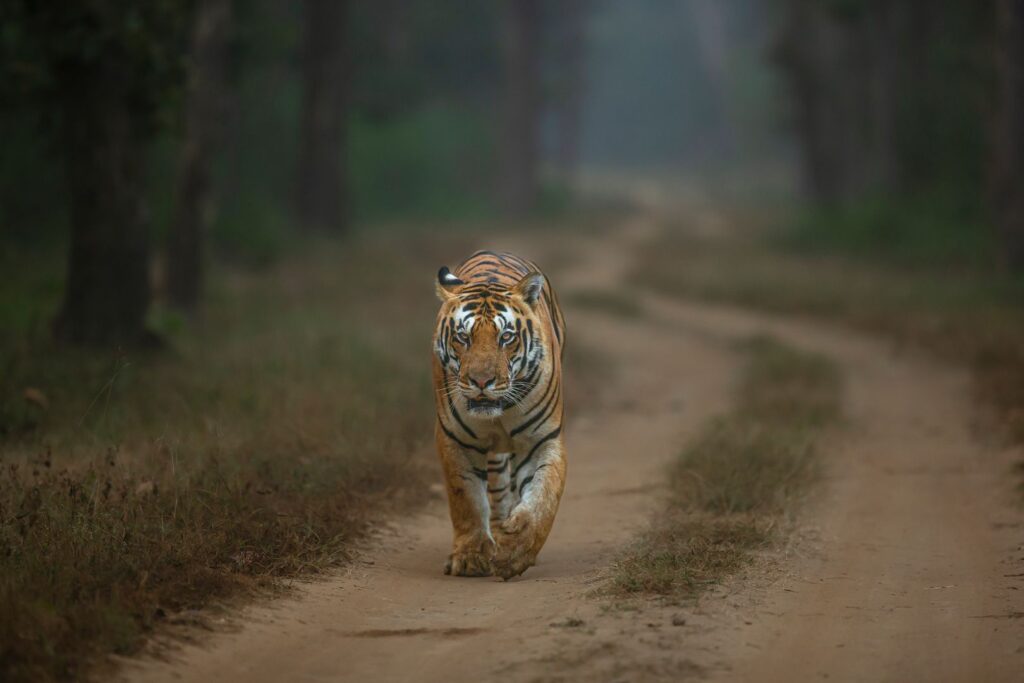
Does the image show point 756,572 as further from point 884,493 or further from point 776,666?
point 884,493

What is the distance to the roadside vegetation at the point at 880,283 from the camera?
1305cm

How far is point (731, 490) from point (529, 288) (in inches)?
76.2

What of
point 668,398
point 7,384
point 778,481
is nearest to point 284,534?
point 778,481

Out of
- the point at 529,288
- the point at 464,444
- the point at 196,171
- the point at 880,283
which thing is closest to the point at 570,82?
the point at 880,283

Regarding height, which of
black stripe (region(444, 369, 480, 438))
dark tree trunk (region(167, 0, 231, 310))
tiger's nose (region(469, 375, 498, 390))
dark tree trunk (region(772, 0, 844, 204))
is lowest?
black stripe (region(444, 369, 480, 438))

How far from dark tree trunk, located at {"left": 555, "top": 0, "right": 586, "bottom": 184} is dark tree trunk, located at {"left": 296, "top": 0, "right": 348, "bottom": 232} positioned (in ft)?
68.9

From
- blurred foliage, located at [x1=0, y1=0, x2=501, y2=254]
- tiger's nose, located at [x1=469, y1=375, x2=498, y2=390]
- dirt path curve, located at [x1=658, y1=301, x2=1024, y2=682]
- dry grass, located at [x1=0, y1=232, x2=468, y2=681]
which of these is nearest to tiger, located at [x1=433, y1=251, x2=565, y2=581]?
tiger's nose, located at [x1=469, y1=375, x2=498, y2=390]

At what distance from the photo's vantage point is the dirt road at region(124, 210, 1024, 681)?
4902mm

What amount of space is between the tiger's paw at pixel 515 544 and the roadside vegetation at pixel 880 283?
15.8 feet

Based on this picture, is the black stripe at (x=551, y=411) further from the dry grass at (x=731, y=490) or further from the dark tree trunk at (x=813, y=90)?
the dark tree trunk at (x=813, y=90)

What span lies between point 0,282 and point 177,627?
10182mm

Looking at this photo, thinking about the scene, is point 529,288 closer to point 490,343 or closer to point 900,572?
point 490,343

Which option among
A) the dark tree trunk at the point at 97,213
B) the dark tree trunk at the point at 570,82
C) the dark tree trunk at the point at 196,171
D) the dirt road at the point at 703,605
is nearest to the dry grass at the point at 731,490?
the dirt road at the point at 703,605

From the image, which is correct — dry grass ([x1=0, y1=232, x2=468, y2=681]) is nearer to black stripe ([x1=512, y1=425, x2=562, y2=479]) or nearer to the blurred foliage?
black stripe ([x1=512, y1=425, x2=562, y2=479])
